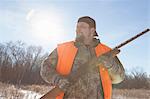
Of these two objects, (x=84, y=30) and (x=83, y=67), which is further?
(x=84, y=30)

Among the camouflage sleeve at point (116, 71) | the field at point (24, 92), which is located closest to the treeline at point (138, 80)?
the field at point (24, 92)

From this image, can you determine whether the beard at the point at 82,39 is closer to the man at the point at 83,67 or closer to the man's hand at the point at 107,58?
the man at the point at 83,67

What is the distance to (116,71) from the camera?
3.30 metres

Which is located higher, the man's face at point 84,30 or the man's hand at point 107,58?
the man's face at point 84,30

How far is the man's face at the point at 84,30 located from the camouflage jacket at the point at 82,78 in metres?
0.10

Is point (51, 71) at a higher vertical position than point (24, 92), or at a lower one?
higher

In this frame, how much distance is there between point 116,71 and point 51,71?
2.34 ft

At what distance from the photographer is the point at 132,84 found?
37.8 meters

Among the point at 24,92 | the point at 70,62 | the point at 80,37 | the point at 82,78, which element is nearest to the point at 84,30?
the point at 80,37

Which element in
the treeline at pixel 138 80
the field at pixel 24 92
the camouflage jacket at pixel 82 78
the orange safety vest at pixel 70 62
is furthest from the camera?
the treeline at pixel 138 80

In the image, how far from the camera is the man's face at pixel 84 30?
10.9 feet

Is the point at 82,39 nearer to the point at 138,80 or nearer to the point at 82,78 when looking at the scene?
the point at 82,78

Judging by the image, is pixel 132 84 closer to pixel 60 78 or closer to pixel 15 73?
pixel 15 73

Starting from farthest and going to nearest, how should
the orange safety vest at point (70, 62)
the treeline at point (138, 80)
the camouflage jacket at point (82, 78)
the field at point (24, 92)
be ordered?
the treeline at point (138, 80) → the field at point (24, 92) → the orange safety vest at point (70, 62) → the camouflage jacket at point (82, 78)
